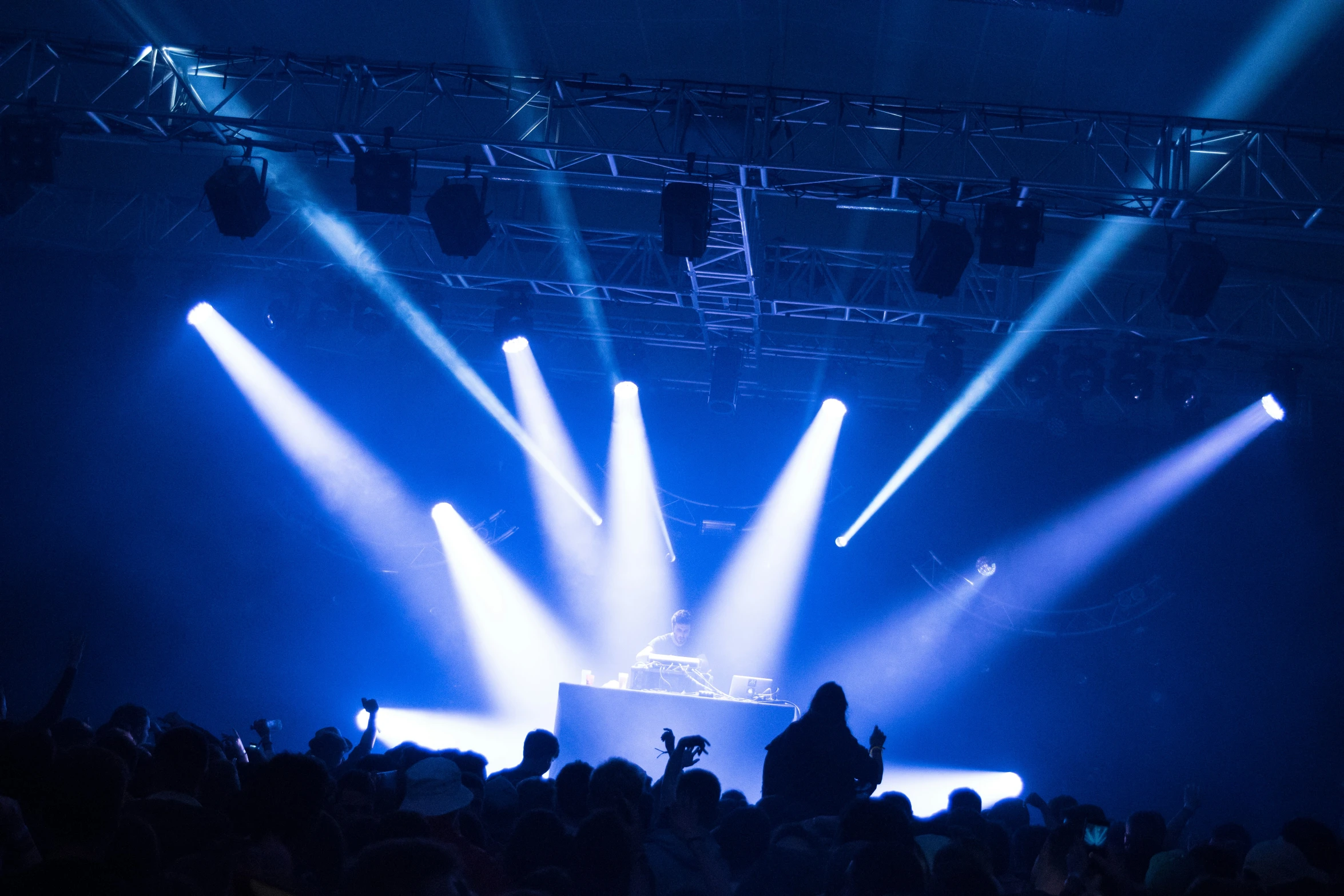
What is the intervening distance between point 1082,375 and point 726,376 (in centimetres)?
360

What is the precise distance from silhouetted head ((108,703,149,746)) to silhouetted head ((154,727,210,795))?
1.68 meters

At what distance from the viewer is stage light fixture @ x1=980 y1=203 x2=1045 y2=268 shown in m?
8.09

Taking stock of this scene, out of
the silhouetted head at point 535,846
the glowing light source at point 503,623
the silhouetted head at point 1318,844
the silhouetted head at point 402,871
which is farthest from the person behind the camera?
the glowing light source at point 503,623

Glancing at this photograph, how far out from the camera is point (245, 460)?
42.0 feet

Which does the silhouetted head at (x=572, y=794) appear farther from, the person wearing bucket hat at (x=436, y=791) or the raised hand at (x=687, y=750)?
the raised hand at (x=687, y=750)

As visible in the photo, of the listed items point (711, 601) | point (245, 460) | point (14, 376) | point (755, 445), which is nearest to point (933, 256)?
point (755, 445)

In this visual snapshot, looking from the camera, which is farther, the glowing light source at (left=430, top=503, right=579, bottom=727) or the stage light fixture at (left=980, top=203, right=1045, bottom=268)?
the glowing light source at (left=430, top=503, right=579, bottom=727)

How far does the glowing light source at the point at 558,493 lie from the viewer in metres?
13.0

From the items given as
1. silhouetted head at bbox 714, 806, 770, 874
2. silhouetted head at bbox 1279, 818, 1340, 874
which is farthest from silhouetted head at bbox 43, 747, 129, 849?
silhouetted head at bbox 1279, 818, 1340, 874

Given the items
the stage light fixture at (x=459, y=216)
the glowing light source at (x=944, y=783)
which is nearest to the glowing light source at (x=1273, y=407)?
the glowing light source at (x=944, y=783)

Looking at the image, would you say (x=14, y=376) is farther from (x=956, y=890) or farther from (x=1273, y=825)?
(x=1273, y=825)

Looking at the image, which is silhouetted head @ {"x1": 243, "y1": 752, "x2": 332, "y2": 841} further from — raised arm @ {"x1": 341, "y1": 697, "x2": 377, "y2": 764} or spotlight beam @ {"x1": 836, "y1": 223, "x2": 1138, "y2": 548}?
spotlight beam @ {"x1": 836, "y1": 223, "x2": 1138, "y2": 548}

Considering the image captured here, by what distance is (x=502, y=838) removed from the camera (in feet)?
12.9

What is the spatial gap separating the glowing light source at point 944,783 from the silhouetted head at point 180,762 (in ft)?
31.7
